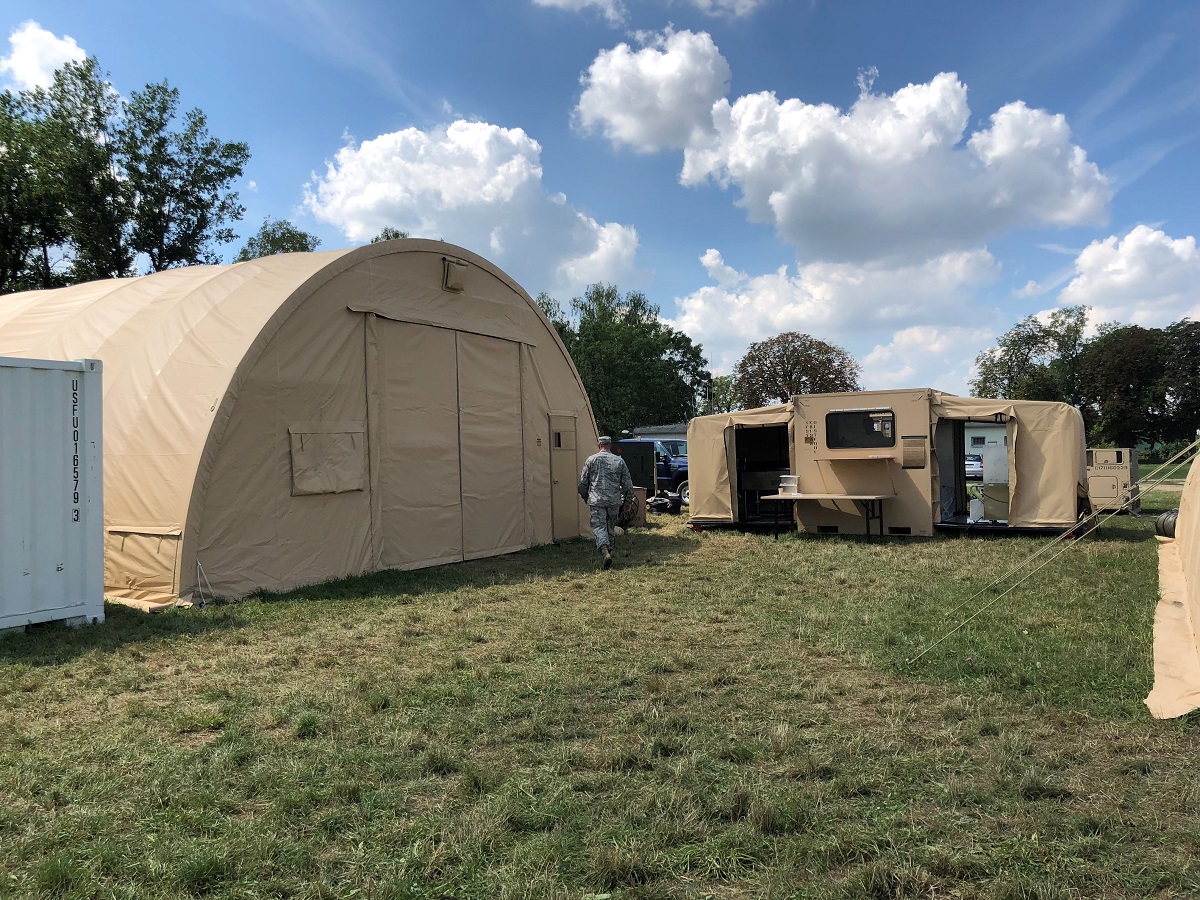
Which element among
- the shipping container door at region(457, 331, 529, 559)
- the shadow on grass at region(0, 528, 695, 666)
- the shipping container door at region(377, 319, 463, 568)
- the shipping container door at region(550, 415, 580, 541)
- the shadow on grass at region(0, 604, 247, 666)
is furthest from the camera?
the shipping container door at region(550, 415, 580, 541)

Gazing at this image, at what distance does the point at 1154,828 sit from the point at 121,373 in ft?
33.0

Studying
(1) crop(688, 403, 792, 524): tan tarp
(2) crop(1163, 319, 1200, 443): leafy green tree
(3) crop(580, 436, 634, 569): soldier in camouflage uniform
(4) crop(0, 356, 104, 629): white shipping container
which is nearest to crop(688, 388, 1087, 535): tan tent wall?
(1) crop(688, 403, 792, 524): tan tarp

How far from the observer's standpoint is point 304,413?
9.17 metres

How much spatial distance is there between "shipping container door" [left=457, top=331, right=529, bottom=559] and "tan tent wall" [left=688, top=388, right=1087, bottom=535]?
4.12 m

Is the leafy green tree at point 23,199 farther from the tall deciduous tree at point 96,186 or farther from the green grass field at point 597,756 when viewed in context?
the green grass field at point 597,756

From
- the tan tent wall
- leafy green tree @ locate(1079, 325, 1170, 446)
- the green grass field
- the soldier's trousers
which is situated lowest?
the green grass field

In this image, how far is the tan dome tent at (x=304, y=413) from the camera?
8.30m

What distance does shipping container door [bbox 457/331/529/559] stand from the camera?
37.7ft

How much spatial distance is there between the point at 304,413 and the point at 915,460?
9.56m

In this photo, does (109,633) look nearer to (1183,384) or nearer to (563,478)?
(563,478)

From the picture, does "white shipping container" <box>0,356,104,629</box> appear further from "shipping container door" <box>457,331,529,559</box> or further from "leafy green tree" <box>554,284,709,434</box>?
"leafy green tree" <box>554,284,709,434</box>

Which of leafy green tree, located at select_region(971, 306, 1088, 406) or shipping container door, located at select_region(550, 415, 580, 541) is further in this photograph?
leafy green tree, located at select_region(971, 306, 1088, 406)

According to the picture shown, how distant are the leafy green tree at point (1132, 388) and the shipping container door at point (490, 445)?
153ft

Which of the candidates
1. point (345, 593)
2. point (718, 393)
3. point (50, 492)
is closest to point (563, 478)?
point (345, 593)
